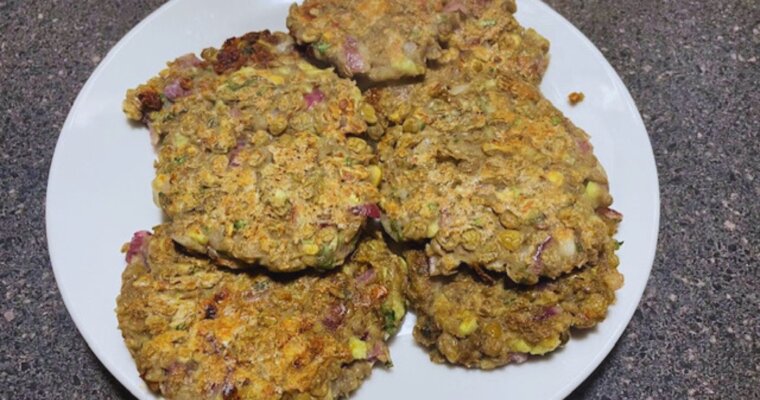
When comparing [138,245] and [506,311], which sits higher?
[138,245]

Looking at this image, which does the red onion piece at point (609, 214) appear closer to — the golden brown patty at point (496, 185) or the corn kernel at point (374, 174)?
the golden brown patty at point (496, 185)

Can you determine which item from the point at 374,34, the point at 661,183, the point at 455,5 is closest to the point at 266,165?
the point at 374,34

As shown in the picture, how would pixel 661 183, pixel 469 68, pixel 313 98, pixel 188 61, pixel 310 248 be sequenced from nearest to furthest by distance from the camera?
pixel 310 248, pixel 313 98, pixel 469 68, pixel 188 61, pixel 661 183

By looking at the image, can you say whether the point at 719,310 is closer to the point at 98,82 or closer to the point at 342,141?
the point at 342,141

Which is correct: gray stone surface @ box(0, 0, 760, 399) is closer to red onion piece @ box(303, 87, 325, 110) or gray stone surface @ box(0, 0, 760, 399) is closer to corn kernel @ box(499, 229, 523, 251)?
corn kernel @ box(499, 229, 523, 251)

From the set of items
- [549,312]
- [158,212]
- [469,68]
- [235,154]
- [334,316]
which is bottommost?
[549,312]

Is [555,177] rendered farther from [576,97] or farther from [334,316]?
[334,316]
